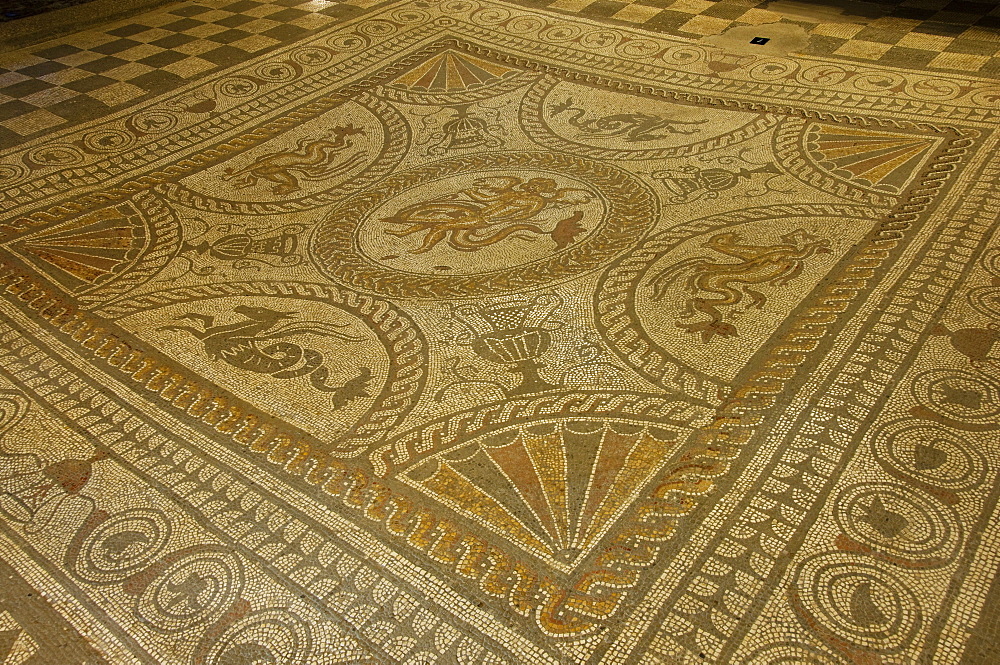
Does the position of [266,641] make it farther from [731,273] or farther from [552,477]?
[731,273]

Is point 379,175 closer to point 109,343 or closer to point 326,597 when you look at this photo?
point 109,343

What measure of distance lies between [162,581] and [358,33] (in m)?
3.52

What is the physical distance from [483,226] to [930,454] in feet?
5.27

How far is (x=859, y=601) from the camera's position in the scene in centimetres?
151

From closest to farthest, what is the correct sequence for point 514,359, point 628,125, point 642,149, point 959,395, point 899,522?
point 899,522 → point 959,395 → point 514,359 → point 642,149 → point 628,125

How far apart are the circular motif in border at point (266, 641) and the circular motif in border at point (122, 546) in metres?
0.30

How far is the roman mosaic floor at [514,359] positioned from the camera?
1.57m

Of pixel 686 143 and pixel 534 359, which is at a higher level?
pixel 686 143

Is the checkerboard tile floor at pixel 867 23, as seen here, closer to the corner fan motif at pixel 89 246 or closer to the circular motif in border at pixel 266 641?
the corner fan motif at pixel 89 246

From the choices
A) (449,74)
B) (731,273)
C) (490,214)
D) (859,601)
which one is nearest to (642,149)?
(490,214)

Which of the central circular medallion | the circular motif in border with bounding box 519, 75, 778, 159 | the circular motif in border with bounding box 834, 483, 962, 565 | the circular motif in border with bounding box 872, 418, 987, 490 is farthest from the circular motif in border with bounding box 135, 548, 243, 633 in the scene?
the circular motif in border with bounding box 519, 75, 778, 159

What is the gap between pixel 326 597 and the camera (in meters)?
1.61

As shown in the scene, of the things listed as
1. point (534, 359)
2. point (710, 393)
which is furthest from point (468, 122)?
point (710, 393)

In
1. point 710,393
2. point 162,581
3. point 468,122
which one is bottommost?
point 162,581
